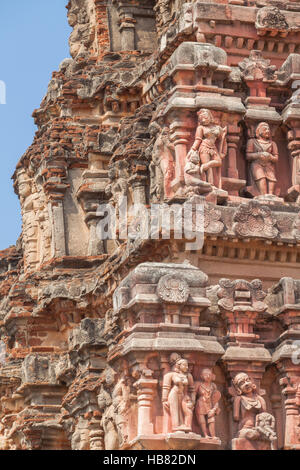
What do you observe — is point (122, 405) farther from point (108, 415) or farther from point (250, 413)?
point (250, 413)

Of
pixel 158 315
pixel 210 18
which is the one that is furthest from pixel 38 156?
pixel 158 315

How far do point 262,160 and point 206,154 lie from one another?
4.24ft

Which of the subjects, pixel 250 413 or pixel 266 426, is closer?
pixel 266 426

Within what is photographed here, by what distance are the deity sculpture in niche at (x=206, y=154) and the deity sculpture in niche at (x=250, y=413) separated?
3826mm

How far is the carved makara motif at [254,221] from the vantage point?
3136 centimetres

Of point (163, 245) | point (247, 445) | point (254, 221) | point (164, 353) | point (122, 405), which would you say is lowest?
point (247, 445)

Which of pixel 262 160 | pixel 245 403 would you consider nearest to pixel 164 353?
pixel 245 403

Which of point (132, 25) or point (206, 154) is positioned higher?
point (132, 25)

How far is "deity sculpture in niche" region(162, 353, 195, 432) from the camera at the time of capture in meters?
29.0

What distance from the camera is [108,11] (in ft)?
137

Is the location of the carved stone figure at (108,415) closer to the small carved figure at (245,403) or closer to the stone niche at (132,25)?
the small carved figure at (245,403)

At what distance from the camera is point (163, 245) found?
31.3m

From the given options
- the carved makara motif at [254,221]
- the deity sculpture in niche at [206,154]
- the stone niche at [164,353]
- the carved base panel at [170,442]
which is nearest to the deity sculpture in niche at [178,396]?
the stone niche at [164,353]

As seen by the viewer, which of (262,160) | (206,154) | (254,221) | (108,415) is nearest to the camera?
(254,221)
